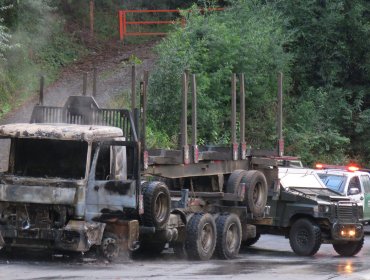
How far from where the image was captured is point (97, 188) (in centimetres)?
1455

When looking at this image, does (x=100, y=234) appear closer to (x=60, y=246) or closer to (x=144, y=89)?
(x=60, y=246)

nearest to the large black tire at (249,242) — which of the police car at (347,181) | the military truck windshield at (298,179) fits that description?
the military truck windshield at (298,179)

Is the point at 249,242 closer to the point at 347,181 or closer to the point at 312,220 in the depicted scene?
the point at 312,220

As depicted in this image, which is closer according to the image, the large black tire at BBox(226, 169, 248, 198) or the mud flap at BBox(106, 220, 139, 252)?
the mud flap at BBox(106, 220, 139, 252)

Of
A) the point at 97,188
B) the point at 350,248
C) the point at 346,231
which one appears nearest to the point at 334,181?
the point at 350,248

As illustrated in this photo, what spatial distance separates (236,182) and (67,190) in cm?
497

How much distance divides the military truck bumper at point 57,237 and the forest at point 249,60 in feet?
30.0

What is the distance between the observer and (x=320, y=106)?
34.6 meters

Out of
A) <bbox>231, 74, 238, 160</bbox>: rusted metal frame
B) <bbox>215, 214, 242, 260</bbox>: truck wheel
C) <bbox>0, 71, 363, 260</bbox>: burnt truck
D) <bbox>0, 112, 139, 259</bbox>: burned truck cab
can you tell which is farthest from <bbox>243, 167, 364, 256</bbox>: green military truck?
<bbox>0, 112, 139, 259</bbox>: burned truck cab

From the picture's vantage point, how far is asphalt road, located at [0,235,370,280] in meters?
13.5

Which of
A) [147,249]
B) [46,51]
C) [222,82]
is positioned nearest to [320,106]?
[222,82]

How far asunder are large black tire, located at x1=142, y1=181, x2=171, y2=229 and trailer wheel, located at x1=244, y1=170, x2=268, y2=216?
3050mm

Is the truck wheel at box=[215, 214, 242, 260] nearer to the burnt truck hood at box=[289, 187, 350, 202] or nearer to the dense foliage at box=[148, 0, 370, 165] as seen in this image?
the burnt truck hood at box=[289, 187, 350, 202]

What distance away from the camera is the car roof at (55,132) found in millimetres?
14492
